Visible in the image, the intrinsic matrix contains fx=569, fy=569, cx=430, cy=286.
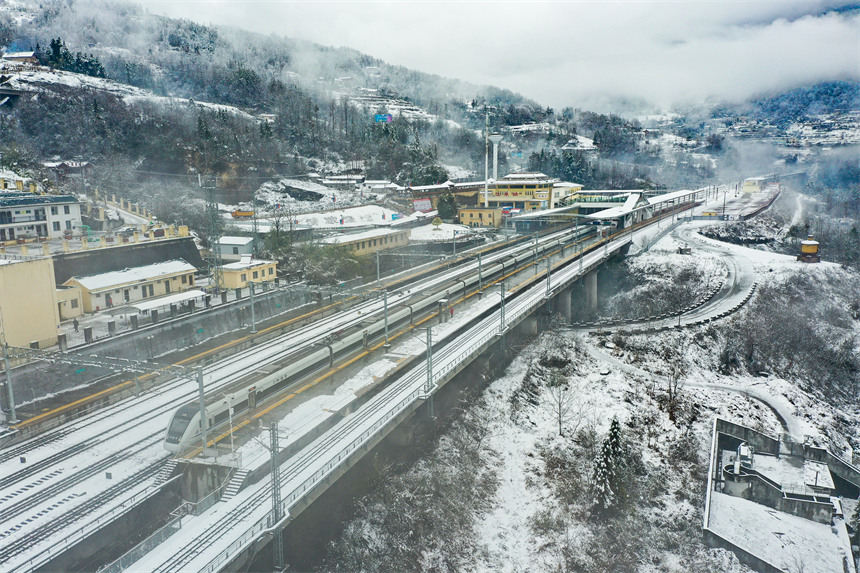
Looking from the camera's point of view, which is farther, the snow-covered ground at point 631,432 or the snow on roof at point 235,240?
the snow on roof at point 235,240

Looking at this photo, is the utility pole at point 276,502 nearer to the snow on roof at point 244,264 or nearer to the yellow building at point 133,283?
the yellow building at point 133,283

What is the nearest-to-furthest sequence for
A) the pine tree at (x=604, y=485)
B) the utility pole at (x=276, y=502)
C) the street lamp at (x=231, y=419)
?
1. the utility pole at (x=276, y=502)
2. the street lamp at (x=231, y=419)
3. the pine tree at (x=604, y=485)

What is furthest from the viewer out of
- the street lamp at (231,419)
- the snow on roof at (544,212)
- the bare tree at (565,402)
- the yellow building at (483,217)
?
the yellow building at (483,217)

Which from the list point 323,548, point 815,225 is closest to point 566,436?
point 323,548

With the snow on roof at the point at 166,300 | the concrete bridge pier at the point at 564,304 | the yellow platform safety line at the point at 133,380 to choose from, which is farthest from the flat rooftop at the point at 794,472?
the snow on roof at the point at 166,300

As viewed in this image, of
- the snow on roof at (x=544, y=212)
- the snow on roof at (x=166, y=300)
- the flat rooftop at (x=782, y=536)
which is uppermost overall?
the snow on roof at (x=544, y=212)

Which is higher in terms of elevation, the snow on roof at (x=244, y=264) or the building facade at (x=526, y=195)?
the building facade at (x=526, y=195)

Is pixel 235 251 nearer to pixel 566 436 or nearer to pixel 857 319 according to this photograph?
pixel 566 436
